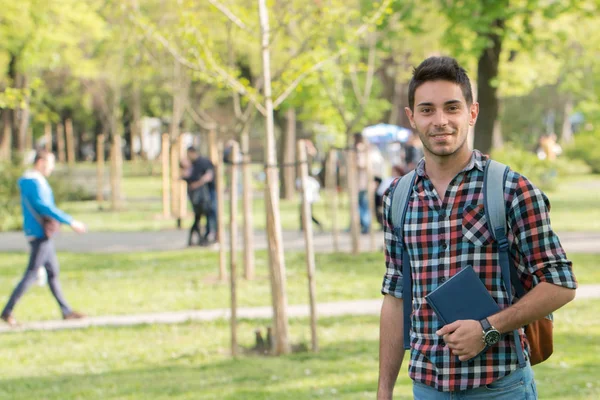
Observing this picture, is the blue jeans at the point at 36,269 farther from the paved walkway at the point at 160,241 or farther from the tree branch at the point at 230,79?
the paved walkway at the point at 160,241

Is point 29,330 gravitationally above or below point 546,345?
below

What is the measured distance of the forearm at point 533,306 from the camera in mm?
3084

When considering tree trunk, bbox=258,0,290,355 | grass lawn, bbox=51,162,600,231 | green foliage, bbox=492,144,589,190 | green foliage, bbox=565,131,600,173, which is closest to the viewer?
tree trunk, bbox=258,0,290,355

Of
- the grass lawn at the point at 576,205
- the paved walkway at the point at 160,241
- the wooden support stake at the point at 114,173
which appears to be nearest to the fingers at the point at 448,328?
the paved walkway at the point at 160,241

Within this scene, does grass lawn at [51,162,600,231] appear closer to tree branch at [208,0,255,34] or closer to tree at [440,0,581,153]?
tree at [440,0,581,153]

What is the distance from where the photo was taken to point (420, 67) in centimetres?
328

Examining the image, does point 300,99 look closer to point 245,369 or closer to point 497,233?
point 245,369

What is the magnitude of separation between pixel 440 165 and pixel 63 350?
7.11m

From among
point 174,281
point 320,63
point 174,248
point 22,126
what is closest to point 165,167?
point 22,126

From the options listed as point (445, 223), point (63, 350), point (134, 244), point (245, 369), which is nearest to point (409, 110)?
point (445, 223)

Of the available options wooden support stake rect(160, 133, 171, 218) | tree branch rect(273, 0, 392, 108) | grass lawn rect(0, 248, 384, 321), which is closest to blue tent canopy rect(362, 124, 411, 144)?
wooden support stake rect(160, 133, 171, 218)

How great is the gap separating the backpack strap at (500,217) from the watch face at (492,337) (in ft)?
0.32

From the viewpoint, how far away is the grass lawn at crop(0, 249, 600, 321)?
12.6m

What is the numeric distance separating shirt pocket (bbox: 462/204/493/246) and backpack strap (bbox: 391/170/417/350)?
227 mm
